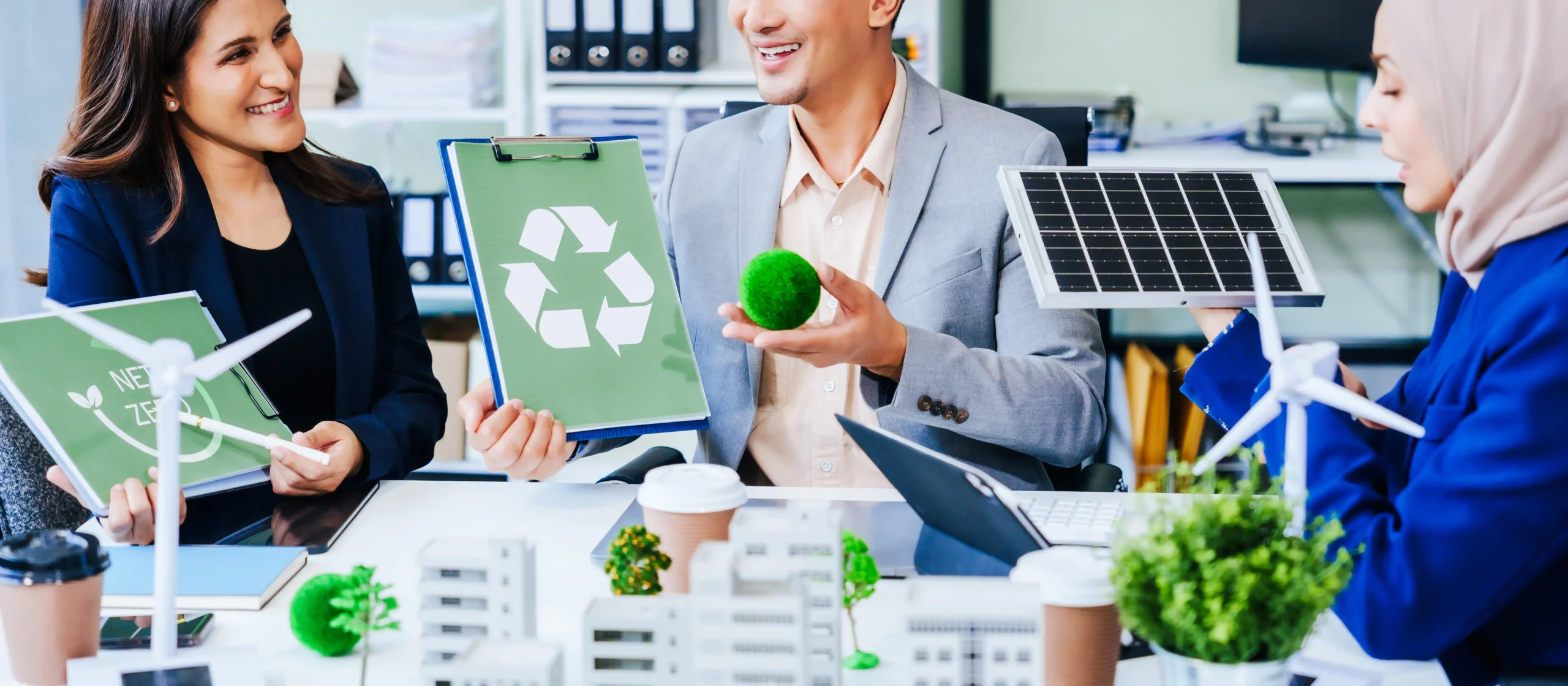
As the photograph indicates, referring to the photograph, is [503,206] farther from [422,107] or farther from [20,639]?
[422,107]

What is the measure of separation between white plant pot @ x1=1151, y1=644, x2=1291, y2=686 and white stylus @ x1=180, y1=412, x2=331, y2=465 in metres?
0.89

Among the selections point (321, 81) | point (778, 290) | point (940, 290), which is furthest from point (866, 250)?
point (321, 81)

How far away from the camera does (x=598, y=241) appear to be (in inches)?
59.4

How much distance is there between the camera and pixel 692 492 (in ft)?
3.43

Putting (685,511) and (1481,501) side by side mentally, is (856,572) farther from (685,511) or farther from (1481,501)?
(1481,501)

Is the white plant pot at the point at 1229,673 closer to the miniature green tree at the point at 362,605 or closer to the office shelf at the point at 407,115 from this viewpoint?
the miniature green tree at the point at 362,605

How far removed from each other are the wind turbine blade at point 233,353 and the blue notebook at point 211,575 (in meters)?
0.28

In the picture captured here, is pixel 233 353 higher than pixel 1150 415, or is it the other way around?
pixel 233 353

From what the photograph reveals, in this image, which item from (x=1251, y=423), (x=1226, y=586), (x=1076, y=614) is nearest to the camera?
(x=1226, y=586)

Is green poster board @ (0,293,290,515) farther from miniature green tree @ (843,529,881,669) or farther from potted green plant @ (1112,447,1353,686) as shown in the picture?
potted green plant @ (1112,447,1353,686)

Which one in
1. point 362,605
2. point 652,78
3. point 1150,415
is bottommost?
point 1150,415

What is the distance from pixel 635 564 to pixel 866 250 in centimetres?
94

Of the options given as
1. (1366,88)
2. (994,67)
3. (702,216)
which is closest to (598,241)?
(702,216)

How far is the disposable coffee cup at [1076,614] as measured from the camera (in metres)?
0.87
